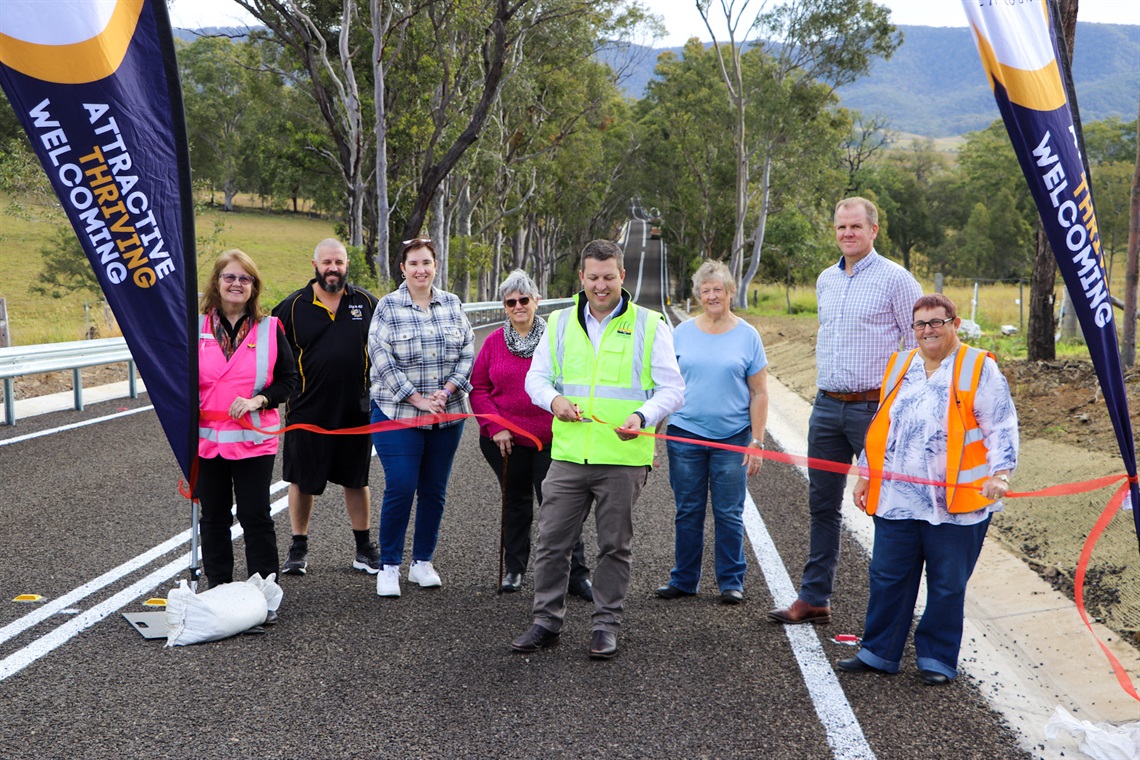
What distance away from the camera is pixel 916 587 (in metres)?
4.87

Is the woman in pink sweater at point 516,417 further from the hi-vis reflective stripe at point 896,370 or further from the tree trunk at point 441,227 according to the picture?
the tree trunk at point 441,227

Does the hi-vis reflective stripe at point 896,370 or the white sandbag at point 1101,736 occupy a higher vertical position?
the hi-vis reflective stripe at point 896,370

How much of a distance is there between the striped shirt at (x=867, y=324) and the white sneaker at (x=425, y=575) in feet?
7.96

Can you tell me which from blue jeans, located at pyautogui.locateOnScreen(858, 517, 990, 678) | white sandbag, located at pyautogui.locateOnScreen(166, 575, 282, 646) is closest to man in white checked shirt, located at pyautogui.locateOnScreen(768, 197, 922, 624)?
blue jeans, located at pyautogui.locateOnScreen(858, 517, 990, 678)

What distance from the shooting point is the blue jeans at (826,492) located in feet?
18.1

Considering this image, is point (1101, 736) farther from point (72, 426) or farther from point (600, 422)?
point (72, 426)

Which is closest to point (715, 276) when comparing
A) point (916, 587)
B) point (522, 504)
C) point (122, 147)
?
point (522, 504)

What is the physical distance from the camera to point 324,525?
24.4 ft

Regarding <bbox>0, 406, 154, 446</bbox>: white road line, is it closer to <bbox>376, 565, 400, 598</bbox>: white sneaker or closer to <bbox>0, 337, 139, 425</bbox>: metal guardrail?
<bbox>0, 337, 139, 425</bbox>: metal guardrail

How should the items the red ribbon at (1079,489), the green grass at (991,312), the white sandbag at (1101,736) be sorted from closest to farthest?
1. the white sandbag at (1101,736)
2. the red ribbon at (1079,489)
3. the green grass at (991,312)

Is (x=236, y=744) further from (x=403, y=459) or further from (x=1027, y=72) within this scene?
(x=1027, y=72)

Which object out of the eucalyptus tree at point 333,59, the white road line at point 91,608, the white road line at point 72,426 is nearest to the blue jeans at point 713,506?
the white road line at point 91,608

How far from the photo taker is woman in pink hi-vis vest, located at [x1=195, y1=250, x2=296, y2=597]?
5.40 metres

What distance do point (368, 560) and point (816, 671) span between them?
2804mm
